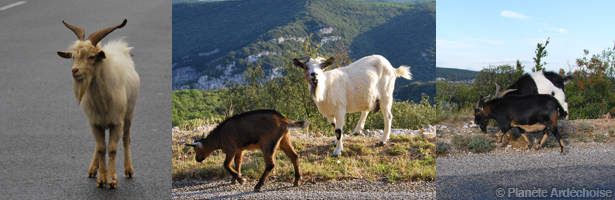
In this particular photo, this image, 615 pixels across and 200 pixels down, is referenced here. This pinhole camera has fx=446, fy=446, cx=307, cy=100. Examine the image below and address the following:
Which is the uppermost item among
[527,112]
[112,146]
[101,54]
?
[101,54]

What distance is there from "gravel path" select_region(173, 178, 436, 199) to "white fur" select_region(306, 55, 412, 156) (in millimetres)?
1239

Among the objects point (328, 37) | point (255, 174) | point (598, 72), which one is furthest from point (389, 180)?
point (328, 37)

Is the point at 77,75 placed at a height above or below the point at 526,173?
above

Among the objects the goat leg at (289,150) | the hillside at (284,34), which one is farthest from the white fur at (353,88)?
the hillside at (284,34)

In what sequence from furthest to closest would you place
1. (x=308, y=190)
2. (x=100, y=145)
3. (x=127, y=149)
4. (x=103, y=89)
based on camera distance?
(x=127, y=149) → (x=308, y=190) → (x=100, y=145) → (x=103, y=89)

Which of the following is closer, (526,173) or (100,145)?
(100,145)

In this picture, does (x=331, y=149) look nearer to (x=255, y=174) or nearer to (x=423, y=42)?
(x=255, y=174)

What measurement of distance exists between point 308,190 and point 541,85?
478cm

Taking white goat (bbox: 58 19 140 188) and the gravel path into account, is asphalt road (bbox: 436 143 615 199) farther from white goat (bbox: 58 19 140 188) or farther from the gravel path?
white goat (bbox: 58 19 140 188)

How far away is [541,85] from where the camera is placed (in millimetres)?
7449

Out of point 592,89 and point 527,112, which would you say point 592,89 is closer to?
point 592,89

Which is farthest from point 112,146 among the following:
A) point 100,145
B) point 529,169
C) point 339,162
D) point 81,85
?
point 529,169

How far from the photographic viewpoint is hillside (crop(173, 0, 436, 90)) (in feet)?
49.4

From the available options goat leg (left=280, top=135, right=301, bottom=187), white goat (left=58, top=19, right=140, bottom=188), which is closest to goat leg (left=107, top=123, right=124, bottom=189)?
white goat (left=58, top=19, right=140, bottom=188)
